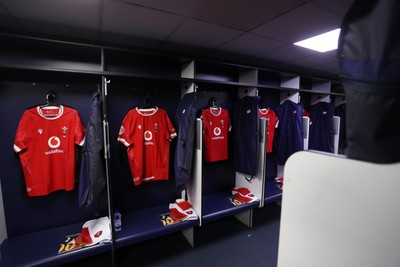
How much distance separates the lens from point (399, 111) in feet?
1.38

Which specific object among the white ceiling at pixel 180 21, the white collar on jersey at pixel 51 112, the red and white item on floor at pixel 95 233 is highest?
the white ceiling at pixel 180 21

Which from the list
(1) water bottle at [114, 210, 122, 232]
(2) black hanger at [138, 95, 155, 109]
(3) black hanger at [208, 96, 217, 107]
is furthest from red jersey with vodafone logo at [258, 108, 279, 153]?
(1) water bottle at [114, 210, 122, 232]

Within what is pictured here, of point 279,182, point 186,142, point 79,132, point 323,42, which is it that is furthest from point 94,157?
point 279,182

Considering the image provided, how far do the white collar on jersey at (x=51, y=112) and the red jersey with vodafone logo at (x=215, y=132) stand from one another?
4.50ft

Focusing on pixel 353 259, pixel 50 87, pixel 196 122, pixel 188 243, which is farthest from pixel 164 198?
pixel 353 259

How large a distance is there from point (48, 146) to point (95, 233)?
0.84 m

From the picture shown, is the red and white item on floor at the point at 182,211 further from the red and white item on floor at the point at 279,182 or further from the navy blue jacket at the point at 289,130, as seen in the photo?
the navy blue jacket at the point at 289,130

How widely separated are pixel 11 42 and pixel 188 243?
Result: 2.45 meters

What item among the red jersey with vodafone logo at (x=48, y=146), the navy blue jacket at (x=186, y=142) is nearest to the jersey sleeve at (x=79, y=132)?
the red jersey with vodafone logo at (x=48, y=146)

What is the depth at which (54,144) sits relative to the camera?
5.51 feet

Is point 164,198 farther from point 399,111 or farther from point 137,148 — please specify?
point 399,111

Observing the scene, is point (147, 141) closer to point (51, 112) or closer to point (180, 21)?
point (51, 112)

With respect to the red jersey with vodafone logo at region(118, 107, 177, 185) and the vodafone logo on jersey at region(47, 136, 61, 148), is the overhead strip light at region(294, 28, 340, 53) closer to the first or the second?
the red jersey with vodafone logo at region(118, 107, 177, 185)

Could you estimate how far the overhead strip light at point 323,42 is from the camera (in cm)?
177
